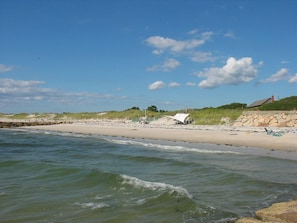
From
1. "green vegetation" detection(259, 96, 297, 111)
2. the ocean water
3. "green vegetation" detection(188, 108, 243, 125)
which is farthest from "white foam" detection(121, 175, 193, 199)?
"green vegetation" detection(259, 96, 297, 111)

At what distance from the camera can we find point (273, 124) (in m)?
40.4

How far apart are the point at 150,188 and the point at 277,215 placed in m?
5.21

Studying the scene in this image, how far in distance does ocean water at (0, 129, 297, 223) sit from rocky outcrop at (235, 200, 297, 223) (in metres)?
0.53

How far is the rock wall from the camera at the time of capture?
1579 inches

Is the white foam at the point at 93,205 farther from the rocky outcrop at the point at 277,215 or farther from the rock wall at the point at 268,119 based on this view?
the rock wall at the point at 268,119

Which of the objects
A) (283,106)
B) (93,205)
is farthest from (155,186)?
(283,106)

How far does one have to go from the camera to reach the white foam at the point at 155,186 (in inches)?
460

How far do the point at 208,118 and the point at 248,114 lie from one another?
20.9 feet

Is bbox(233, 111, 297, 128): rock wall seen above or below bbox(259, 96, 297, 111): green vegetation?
below

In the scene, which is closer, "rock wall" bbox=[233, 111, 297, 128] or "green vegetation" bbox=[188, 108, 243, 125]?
"rock wall" bbox=[233, 111, 297, 128]

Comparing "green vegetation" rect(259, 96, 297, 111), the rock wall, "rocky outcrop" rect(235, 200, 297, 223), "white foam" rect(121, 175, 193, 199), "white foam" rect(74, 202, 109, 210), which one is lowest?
"white foam" rect(74, 202, 109, 210)

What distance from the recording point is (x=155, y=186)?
12711 millimetres

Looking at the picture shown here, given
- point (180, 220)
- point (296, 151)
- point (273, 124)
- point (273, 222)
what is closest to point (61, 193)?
point (180, 220)

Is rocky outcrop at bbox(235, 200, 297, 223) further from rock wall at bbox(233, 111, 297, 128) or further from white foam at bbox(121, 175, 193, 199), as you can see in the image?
rock wall at bbox(233, 111, 297, 128)
